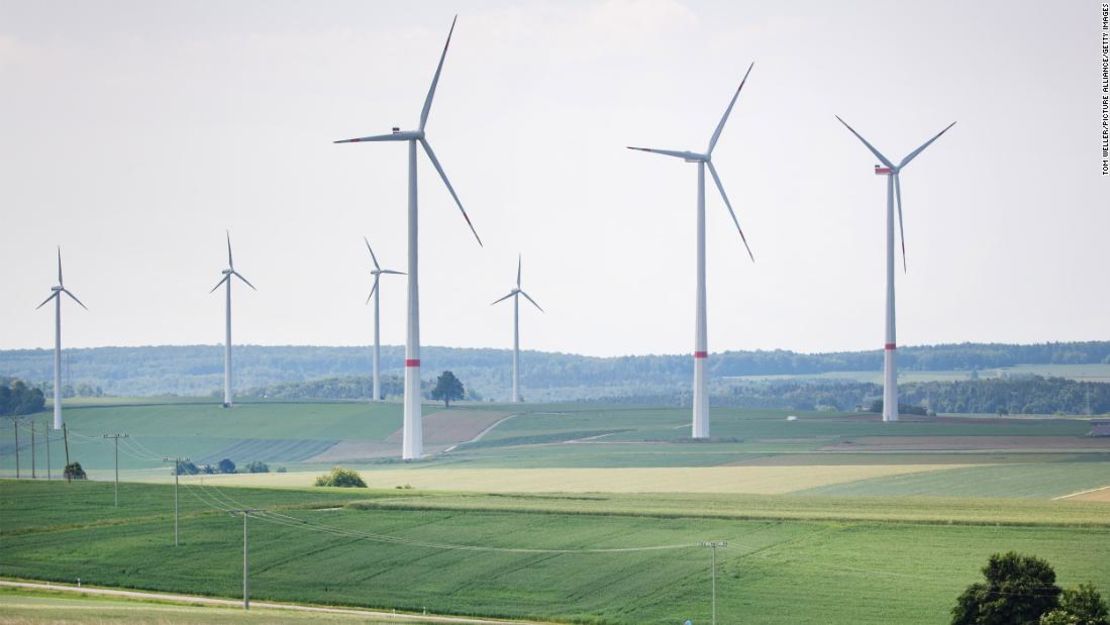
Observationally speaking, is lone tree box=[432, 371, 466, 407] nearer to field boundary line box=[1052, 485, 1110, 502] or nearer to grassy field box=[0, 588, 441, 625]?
field boundary line box=[1052, 485, 1110, 502]

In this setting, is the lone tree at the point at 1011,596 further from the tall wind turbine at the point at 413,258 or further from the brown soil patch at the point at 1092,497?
the tall wind turbine at the point at 413,258

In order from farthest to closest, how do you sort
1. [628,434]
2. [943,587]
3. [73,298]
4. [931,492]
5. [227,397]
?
[227,397]
[73,298]
[628,434]
[931,492]
[943,587]

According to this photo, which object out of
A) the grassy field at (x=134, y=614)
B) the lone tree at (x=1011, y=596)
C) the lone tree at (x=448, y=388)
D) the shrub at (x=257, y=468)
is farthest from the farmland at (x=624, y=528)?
the lone tree at (x=448, y=388)

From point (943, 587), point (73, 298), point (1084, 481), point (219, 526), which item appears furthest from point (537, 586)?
point (73, 298)

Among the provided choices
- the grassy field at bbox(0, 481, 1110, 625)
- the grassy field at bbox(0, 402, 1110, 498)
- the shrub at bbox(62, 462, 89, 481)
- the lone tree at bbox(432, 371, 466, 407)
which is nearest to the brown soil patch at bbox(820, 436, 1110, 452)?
the grassy field at bbox(0, 402, 1110, 498)

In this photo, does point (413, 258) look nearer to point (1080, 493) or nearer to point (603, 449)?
point (603, 449)

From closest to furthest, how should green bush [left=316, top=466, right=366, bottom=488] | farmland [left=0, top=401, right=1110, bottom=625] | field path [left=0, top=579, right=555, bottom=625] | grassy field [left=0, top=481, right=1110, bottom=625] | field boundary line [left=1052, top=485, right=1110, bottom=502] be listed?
field path [left=0, top=579, right=555, bottom=625]
grassy field [left=0, top=481, right=1110, bottom=625]
farmland [left=0, top=401, right=1110, bottom=625]
field boundary line [left=1052, top=485, right=1110, bottom=502]
green bush [left=316, top=466, right=366, bottom=488]

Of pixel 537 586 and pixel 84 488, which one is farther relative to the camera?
pixel 84 488

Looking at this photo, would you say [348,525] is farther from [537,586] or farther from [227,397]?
[227,397]
